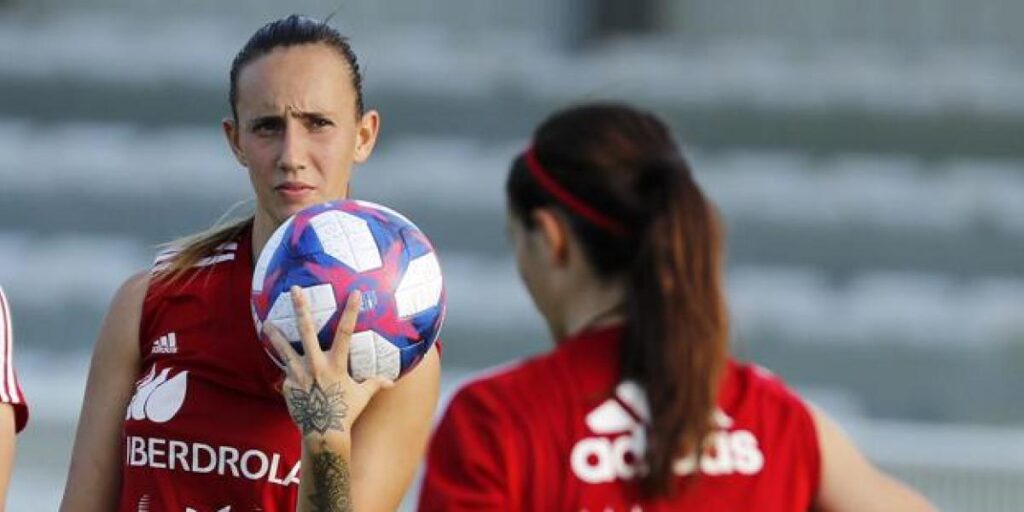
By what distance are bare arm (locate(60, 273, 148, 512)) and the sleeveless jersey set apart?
0.02 meters

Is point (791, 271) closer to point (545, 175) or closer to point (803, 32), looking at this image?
point (803, 32)

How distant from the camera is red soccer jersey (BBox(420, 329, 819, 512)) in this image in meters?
2.70

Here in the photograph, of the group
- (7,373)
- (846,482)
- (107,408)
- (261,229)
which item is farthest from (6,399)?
(846,482)

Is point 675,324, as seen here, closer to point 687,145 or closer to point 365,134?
point 365,134

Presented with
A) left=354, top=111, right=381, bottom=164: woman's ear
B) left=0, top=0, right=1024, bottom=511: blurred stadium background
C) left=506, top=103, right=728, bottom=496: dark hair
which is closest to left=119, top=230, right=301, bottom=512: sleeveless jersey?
left=354, top=111, right=381, bottom=164: woman's ear

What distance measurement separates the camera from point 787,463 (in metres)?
2.81

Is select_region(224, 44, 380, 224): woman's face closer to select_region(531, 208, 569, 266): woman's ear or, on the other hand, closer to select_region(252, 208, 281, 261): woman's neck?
select_region(252, 208, 281, 261): woman's neck

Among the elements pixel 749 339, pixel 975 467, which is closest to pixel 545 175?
pixel 975 467

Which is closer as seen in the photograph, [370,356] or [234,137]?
[370,356]

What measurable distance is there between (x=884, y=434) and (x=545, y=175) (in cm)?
754

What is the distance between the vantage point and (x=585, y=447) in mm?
2713

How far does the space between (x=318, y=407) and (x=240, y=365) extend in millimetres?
572

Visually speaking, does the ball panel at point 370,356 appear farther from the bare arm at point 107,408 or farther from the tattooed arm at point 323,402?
the bare arm at point 107,408

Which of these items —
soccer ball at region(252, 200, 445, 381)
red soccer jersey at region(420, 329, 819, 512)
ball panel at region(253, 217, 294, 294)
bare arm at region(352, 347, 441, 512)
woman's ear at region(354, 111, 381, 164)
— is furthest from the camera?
woman's ear at region(354, 111, 381, 164)
